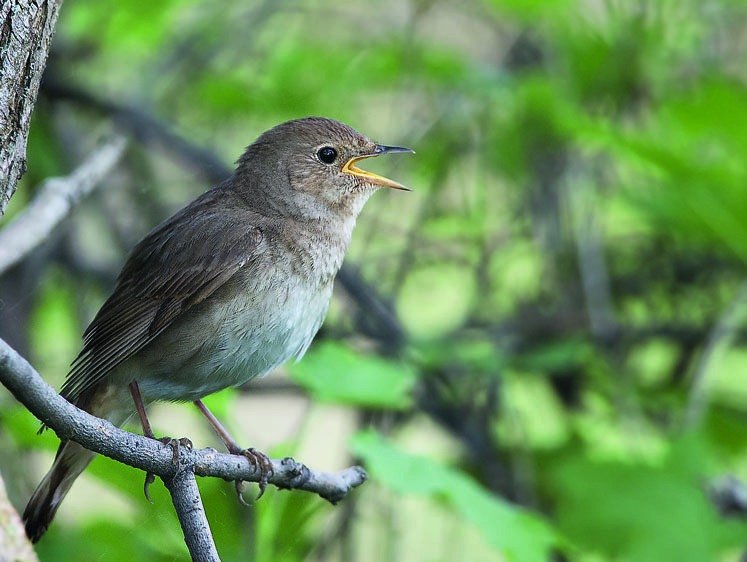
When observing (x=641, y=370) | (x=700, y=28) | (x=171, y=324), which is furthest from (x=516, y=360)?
(x=171, y=324)

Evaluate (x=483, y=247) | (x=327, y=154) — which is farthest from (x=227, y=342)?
(x=483, y=247)

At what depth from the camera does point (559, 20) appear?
15.3 feet

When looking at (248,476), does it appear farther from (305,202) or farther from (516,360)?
(516,360)

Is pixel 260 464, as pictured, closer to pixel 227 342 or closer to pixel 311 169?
pixel 227 342

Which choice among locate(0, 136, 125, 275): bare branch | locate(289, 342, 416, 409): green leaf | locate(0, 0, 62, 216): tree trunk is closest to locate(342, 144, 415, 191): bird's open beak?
locate(289, 342, 416, 409): green leaf

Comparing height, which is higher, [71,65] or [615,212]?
[71,65]

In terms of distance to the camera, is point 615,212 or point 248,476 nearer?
point 248,476

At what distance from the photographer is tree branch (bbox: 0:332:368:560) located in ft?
4.34

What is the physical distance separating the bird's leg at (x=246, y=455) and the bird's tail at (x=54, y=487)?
0.42 metres

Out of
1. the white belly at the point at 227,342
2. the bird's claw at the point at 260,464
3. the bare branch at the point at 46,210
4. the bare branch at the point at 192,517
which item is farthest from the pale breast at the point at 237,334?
the bare branch at the point at 192,517

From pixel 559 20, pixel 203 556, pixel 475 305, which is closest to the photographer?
pixel 203 556

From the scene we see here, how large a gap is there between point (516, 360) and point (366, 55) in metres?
1.89

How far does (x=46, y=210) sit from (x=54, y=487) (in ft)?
2.70

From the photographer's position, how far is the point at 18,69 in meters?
1.63
